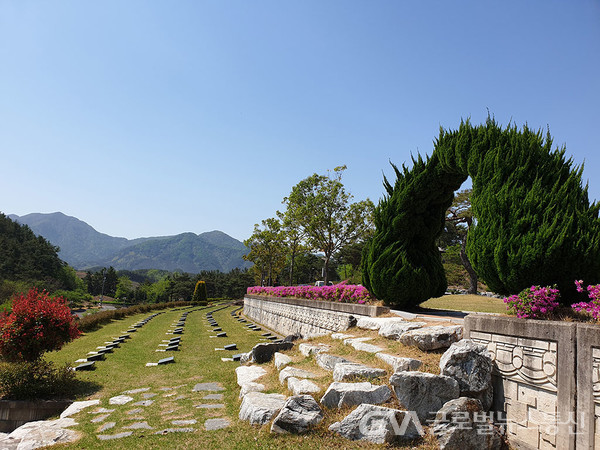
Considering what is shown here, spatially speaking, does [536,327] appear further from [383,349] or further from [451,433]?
[383,349]

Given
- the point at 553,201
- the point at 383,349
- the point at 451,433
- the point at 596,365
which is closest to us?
the point at 596,365

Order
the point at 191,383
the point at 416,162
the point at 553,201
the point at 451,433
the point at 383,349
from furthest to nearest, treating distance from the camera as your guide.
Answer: the point at 416,162 → the point at 191,383 → the point at 383,349 → the point at 553,201 → the point at 451,433

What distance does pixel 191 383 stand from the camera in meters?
7.84

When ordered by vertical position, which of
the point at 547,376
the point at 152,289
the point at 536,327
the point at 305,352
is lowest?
the point at 152,289

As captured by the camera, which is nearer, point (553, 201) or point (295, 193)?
point (553, 201)

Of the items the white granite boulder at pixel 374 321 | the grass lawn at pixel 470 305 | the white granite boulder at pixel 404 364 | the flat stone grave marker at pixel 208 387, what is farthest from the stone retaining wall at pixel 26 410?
the grass lawn at pixel 470 305

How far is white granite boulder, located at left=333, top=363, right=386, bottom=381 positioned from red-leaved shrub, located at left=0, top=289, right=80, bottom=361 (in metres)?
6.19

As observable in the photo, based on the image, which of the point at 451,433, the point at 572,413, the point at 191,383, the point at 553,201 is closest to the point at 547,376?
the point at 572,413

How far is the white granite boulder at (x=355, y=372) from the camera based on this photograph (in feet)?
17.9

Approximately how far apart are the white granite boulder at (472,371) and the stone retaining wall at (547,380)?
182mm

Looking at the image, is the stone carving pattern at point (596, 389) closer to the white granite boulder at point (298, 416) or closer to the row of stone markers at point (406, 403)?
the row of stone markers at point (406, 403)

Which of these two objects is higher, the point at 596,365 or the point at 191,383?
the point at 596,365

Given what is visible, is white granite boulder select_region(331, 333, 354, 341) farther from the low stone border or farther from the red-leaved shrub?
the red-leaved shrub

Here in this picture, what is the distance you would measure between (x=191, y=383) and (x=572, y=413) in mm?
6732
